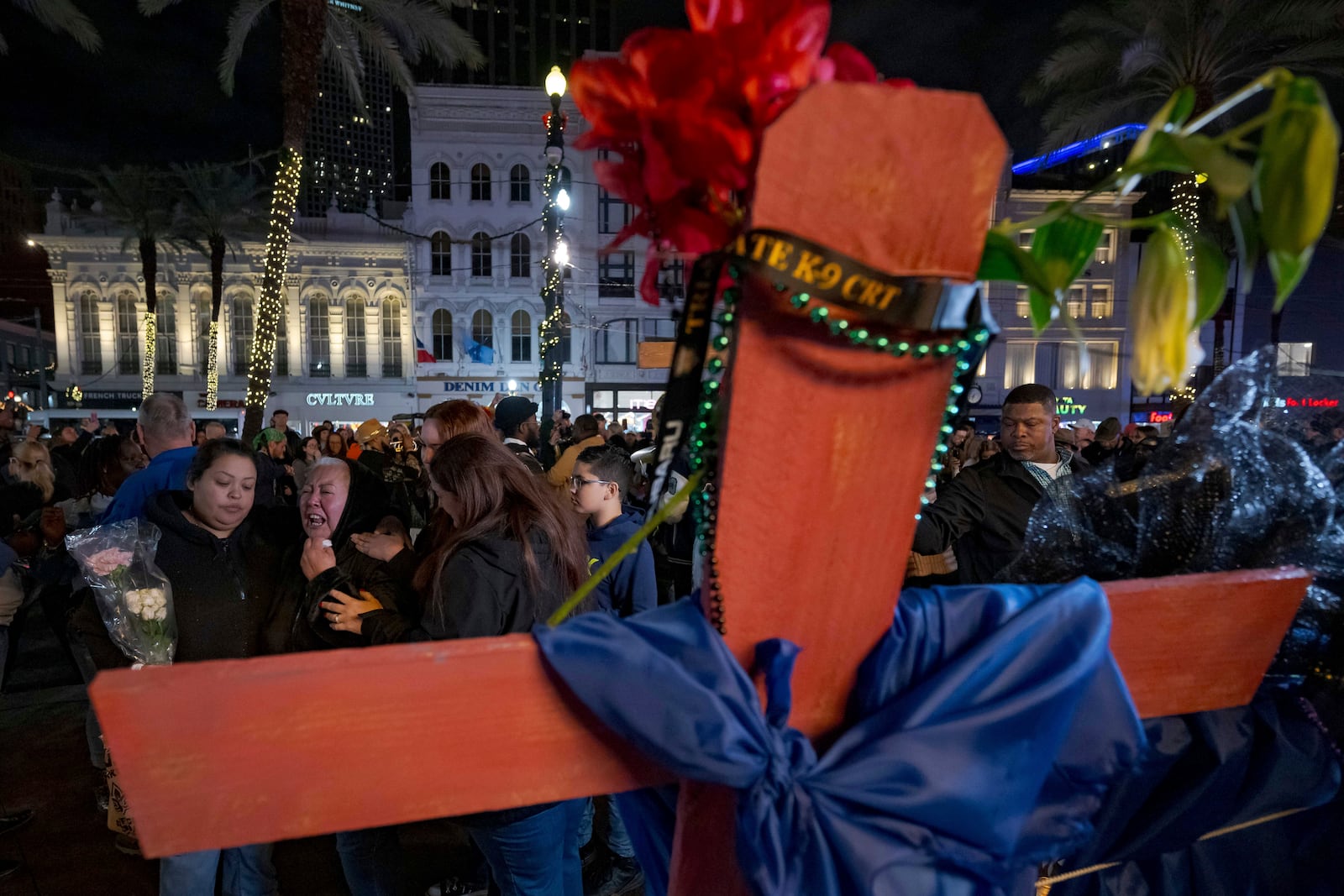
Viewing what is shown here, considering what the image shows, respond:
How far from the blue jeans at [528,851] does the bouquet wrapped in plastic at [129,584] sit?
1.23m

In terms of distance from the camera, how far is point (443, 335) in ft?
98.7

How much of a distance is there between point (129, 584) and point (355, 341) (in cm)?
3131

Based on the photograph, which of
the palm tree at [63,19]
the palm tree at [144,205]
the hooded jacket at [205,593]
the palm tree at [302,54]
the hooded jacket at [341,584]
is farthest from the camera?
the palm tree at [144,205]

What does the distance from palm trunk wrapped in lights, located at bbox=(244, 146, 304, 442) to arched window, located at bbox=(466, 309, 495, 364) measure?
17.5 metres

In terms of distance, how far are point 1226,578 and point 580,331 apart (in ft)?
93.3

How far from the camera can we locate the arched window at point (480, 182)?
28.9 m

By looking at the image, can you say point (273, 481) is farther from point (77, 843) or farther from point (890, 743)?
point (890, 743)

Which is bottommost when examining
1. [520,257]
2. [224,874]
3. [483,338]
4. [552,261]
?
[224,874]

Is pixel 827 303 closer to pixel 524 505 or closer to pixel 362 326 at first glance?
pixel 524 505

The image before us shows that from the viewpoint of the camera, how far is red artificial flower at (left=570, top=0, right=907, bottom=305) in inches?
29.7

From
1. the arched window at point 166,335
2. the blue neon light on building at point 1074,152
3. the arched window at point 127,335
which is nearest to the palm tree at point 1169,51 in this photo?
the blue neon light on building at point 1074,152

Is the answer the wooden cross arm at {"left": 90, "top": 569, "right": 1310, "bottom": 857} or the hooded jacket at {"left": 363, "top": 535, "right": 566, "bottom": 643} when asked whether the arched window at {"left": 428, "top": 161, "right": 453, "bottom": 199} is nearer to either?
the hooded jacket at {"left": 363, "top": 535, "right": 566, "bottom": 643}

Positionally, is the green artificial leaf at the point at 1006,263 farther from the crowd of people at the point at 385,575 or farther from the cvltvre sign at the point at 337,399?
the cvltvre sign at the point at 337,399

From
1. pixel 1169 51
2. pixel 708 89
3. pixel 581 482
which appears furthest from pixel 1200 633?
pixel 1169 51
